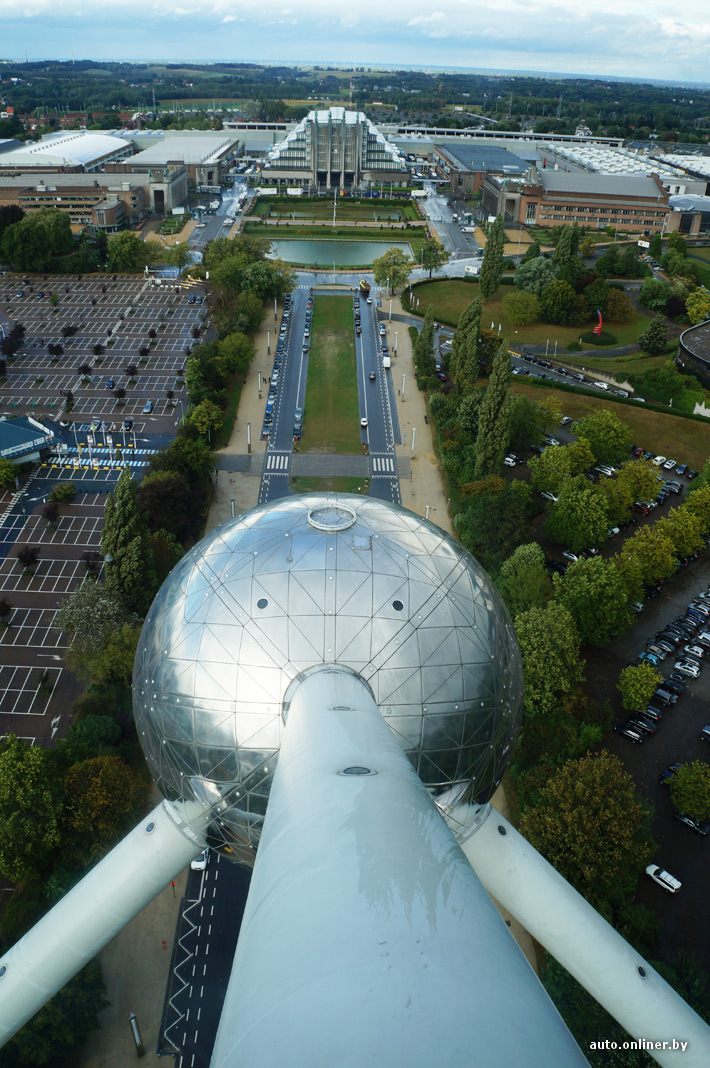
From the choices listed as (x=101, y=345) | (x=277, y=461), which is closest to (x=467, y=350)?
(x=277, y=461)

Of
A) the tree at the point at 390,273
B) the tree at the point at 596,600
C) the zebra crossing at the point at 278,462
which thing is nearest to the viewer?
the tree at the point at 596,600

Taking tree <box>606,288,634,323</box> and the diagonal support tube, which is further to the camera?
tree <box>606,288,634,323</box>

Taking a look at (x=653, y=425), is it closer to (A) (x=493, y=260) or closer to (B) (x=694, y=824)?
(A) (x=493, y=260)

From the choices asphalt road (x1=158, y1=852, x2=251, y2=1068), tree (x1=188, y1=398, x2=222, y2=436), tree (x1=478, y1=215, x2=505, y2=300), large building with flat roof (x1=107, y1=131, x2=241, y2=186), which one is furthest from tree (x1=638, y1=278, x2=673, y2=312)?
large building with flat roof (x1=107, y1=131, x2=241, y2=186)

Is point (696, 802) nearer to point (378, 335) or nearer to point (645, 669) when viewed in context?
point (645, 669)

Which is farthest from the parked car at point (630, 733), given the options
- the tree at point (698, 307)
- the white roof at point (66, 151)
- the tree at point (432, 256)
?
the white roof at point (66, 151)

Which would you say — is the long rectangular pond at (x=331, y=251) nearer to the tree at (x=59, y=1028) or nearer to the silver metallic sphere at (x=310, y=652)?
the silver metallic sphere at (x=310, y=652)

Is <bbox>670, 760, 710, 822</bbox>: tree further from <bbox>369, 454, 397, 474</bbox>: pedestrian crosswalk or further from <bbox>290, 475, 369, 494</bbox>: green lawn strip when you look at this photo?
<bbox>369, 454, 397, 474</bbox>: pedestrian crosswalk
